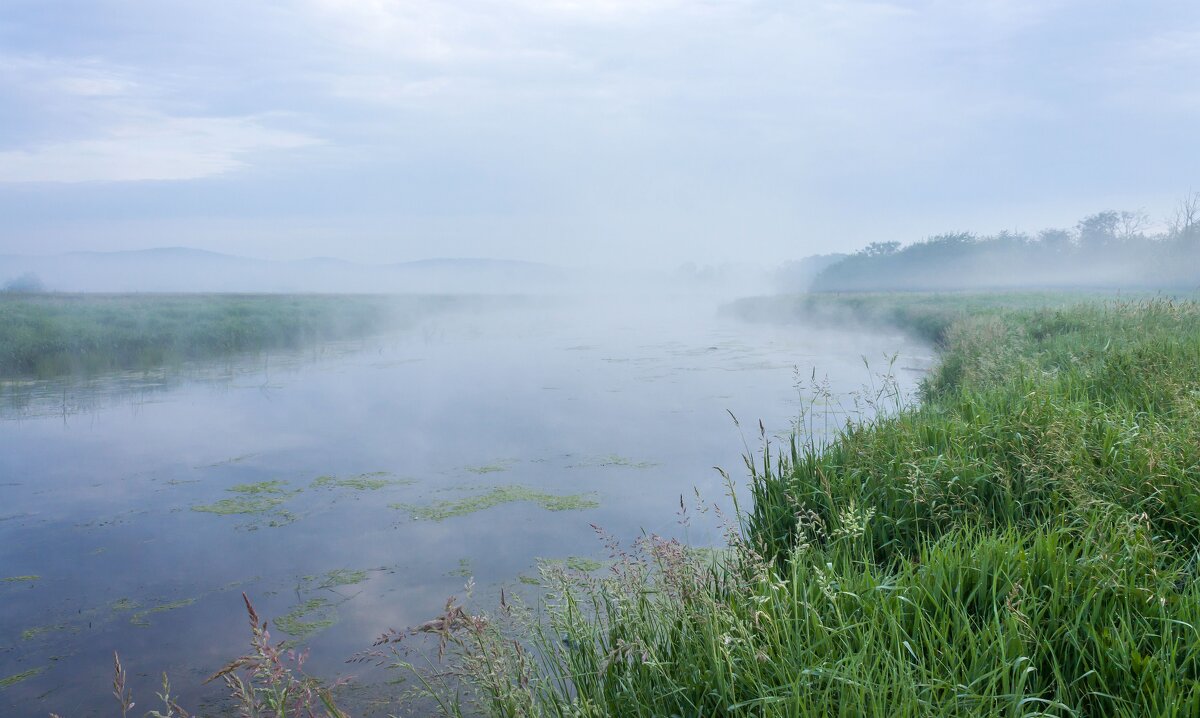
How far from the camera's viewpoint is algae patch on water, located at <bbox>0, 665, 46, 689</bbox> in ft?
14.0

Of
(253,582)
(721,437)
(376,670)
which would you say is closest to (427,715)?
(376,670)

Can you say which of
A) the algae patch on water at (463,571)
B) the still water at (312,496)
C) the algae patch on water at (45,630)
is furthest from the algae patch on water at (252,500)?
the algae patch on water at (463,571)

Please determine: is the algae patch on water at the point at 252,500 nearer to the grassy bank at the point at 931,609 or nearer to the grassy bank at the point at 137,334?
the grassy bank at the point at 931,609

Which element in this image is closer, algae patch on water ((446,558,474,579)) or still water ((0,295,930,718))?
still water ((0,295,930,718))

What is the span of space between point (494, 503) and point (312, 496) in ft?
6.89

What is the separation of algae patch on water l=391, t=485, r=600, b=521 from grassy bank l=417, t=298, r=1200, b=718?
2414 mm

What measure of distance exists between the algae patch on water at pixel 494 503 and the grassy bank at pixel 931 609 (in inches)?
95.1

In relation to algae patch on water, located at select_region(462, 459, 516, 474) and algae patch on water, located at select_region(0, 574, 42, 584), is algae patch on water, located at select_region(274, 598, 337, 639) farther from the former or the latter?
algae patch on water, located at select_region(462, 459, 516, 474)

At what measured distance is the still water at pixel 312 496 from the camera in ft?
15.7

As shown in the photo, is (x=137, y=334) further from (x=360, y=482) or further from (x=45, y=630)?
(x=45, y=630)

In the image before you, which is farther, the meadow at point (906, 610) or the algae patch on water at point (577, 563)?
the algae patch on water at point (577, 563)

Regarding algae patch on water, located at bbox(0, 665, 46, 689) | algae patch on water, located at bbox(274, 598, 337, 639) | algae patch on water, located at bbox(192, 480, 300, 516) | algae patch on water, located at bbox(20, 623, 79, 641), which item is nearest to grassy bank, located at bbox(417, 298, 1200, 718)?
algae patch on water, located at bbox(274, 598, 337, 639)

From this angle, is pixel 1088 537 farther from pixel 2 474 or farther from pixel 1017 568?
pixel 2 474

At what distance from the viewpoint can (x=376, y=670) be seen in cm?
429
